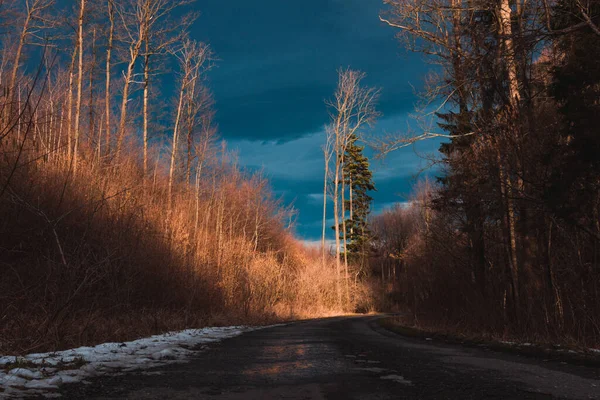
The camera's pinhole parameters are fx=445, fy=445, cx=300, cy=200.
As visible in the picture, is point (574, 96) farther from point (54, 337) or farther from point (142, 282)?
point (142, 282)

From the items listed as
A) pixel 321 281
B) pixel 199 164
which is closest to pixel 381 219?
pixel 321 281

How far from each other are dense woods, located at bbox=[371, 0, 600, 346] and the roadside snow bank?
286 inches

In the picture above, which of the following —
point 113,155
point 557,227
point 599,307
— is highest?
point 113,155

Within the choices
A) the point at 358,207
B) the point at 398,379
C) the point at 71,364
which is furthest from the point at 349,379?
the point at 358,207

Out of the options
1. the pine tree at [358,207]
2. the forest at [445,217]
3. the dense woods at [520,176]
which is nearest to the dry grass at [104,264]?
the forest at [445,217]

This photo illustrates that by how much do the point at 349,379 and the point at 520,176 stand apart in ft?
21.6

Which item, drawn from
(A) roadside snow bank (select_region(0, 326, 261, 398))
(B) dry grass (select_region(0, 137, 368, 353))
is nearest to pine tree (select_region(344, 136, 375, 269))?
(B) dry grass (select_region(0, 137, 368, 353))

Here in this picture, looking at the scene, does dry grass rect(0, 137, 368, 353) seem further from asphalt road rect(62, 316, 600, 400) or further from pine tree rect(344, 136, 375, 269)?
pine tree rect(344, 136, 375, 269)

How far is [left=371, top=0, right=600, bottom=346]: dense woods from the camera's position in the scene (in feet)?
26.9

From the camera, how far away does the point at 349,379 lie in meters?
4.67

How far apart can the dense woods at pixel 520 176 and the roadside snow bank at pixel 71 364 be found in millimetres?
7273

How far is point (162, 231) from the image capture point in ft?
47.4

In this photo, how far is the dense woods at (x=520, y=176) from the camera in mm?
8203

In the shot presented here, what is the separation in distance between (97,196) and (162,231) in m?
3.00
